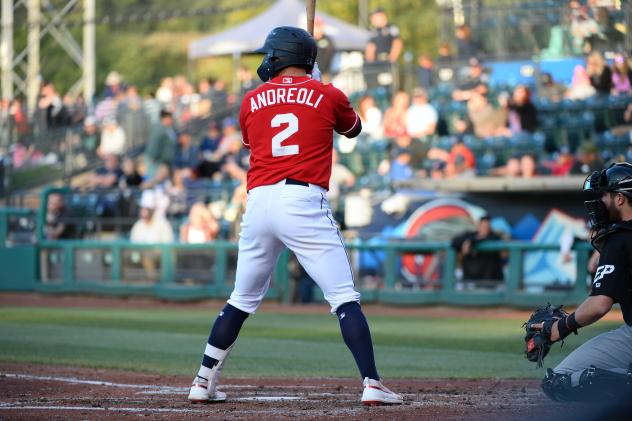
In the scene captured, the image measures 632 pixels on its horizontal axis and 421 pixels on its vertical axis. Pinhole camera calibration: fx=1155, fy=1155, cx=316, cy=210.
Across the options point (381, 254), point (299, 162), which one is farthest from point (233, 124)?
point (299, 162)

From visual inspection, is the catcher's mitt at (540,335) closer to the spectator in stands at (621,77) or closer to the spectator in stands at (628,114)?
the spectator in stands at (628,114)

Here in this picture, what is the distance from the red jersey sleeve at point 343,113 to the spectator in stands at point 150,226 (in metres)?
11.3

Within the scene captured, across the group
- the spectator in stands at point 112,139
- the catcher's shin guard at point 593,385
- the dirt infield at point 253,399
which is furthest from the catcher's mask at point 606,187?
the spectator in stands at point 112,139

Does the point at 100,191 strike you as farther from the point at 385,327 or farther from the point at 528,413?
the point at 528,413

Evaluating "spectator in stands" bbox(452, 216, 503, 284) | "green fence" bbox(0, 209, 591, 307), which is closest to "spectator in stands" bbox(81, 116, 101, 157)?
"green fence" bbox(0, 209, 591, 307)

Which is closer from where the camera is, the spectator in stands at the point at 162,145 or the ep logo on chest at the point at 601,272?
the ep logo on chest at the point at 601,272

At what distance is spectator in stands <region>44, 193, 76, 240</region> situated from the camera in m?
18.6

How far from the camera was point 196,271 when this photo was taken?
56.3 feet

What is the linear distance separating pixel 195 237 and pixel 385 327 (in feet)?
16.7

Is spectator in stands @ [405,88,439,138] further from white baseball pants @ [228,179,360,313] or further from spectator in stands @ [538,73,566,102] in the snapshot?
white baseball pants @ [228,179,360,313]

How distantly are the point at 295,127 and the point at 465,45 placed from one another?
16688 mm

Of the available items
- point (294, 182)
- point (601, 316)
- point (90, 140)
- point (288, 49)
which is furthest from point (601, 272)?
point (90, 140)

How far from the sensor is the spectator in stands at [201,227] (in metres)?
17.4

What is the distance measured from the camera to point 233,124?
2238 cm
